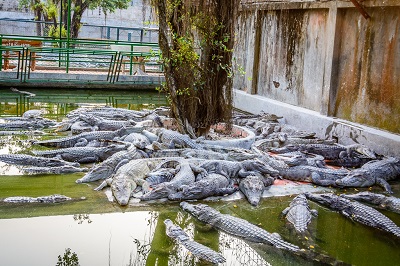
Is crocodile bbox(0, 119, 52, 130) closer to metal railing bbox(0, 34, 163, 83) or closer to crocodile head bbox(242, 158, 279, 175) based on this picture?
metal railing bbox(0, 34, 163, 83)

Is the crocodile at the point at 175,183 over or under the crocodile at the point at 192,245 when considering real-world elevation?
over

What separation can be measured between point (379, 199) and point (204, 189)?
205 centimetres

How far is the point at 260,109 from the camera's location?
39.0 ft

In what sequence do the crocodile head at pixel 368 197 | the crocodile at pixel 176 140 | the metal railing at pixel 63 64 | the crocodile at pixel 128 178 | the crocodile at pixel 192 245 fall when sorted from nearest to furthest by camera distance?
the crocodile at pixel 192 245 → the crocodile at pixel 128 178 → the crocodile head at pixel 368 197 → the crocodile at pixel 176 140 → the metal railing at pixel 63 64

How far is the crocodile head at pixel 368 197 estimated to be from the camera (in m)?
6.18

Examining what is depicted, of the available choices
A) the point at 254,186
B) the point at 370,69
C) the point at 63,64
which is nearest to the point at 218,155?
the point at 254,186

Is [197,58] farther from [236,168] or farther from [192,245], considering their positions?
[192,245]

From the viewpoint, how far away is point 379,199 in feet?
20.2

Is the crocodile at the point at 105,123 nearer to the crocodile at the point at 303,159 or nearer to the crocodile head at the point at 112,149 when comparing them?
the crocodile head at the point at 112,149

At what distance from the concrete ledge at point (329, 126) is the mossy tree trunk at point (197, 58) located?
187 centimetres

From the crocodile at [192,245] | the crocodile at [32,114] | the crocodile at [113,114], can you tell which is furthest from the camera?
the crocodile at [113,114]

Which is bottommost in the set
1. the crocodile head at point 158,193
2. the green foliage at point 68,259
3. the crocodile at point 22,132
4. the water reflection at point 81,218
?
the green foliage at point 68,259

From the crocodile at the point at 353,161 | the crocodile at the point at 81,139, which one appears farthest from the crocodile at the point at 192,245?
the crocodile at the point at 353,161

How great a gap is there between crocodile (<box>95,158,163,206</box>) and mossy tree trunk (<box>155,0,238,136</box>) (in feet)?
5.33
